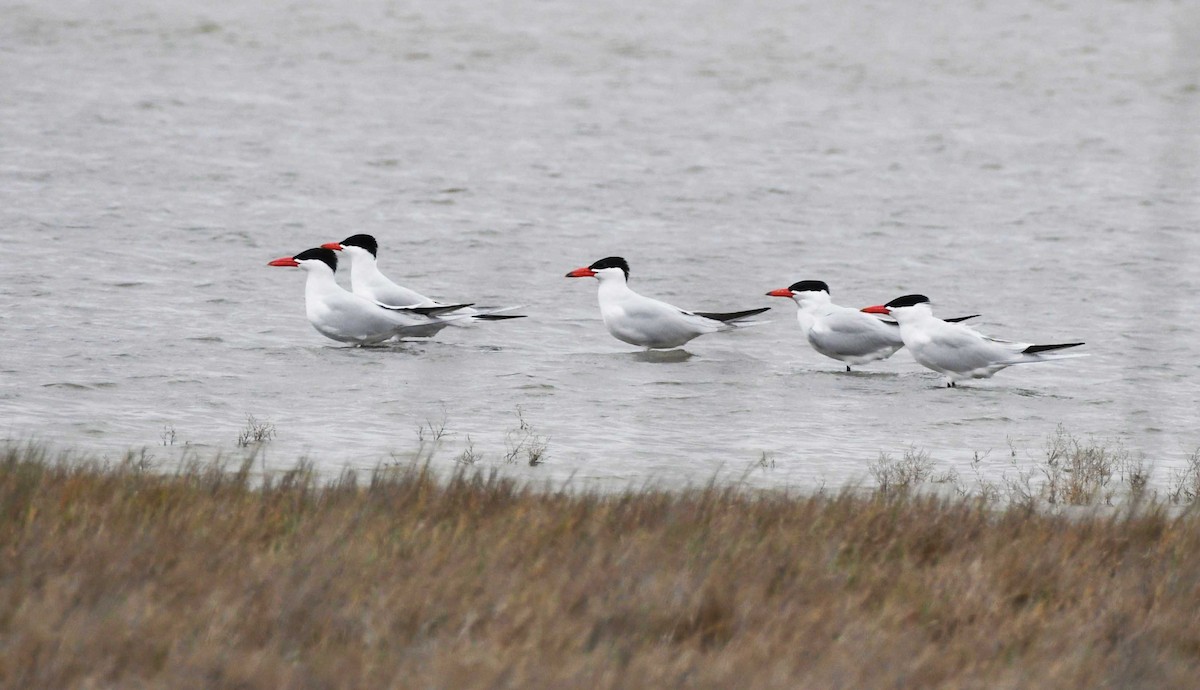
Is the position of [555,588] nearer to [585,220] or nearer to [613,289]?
[613,289]

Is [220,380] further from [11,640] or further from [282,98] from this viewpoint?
[282,98]

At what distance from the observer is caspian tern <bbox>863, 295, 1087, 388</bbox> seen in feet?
38.0

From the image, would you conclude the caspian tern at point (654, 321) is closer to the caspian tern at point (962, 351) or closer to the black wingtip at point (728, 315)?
the black wingtip at point (728, 315)

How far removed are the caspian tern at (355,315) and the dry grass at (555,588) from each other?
5.89m

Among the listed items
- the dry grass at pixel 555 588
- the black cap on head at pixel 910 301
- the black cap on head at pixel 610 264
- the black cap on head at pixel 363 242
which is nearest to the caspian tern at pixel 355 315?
the black cap on head at pixel 363 242

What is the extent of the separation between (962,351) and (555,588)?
23.8ft

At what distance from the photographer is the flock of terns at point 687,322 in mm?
11672

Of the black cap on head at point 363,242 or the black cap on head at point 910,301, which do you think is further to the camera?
the black cap on head at point 363,242

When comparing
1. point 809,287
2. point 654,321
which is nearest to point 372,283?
point 654,321

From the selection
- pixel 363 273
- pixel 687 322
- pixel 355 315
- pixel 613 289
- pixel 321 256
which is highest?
pixel 321 256

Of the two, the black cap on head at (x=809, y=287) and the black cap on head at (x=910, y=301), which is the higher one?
the black cap on head at (x=809, y=287)

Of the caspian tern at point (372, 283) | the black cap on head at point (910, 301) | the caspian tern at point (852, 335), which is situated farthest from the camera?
the caspian tern at point (372, 283)

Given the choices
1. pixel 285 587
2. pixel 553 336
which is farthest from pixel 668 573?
pixel 553 336

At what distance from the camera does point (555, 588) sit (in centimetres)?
498
